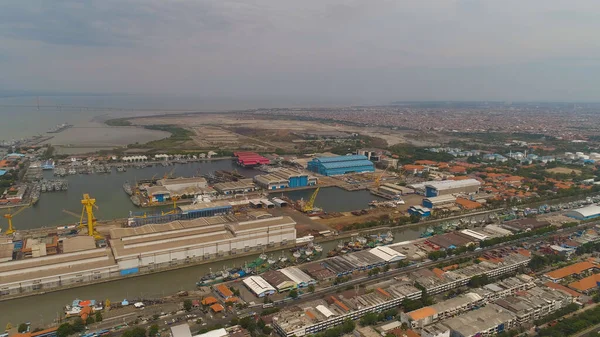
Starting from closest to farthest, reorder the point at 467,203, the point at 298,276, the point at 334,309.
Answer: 1. the point at 334,309
2. the point at 298,276
3. the point at 467,203

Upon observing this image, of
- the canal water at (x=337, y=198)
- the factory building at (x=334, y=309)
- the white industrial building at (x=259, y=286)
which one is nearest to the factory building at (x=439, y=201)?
the canal water at (x=337, y=198)

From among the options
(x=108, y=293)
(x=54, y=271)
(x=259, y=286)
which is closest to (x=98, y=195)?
(x=54, y=271)

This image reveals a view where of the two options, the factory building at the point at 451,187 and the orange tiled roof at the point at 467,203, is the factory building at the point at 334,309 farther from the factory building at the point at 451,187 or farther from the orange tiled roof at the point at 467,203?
the factory building at the point at 451,187

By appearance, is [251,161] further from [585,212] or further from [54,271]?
[585,212]

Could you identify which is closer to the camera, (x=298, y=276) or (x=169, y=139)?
(x=298, y=276)

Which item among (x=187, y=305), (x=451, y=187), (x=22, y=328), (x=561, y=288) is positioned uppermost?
(x=451, y=187)

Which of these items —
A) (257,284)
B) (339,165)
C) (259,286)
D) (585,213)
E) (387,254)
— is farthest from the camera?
(339,165)
